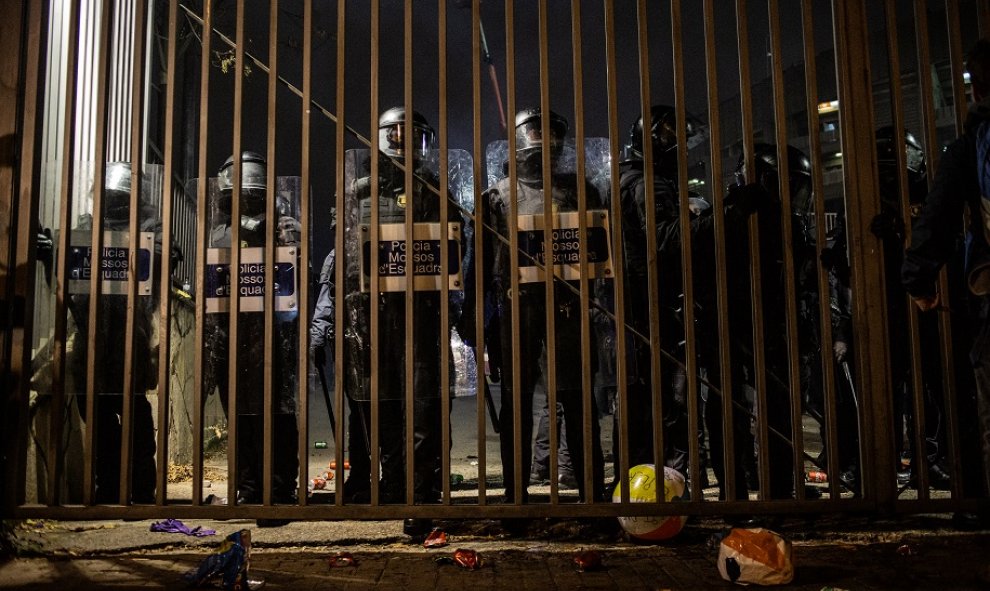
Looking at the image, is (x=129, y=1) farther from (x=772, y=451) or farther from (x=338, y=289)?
(x=772, y=451)

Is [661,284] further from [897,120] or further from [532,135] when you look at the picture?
[897,120]

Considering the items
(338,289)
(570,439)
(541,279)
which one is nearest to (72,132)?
(338,289)

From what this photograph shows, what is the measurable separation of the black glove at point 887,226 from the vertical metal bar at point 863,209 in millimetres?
48

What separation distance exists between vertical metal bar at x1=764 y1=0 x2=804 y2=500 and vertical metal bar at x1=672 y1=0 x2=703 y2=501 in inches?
16.7

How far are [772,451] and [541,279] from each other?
70.4 inches

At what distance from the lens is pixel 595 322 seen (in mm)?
3867

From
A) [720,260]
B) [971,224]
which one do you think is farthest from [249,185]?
[971,224]

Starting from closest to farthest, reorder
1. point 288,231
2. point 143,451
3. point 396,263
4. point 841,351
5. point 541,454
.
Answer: point 396,263 < point 288,231 < point 143,451 < point 841,351 < point 541,454

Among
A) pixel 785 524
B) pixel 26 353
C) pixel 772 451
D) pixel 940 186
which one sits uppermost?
pixel 940 186

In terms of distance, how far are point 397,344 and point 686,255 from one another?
147cm

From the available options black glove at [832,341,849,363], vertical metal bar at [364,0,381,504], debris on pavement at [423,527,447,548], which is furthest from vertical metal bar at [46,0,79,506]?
black glove at [832,341,849,363]

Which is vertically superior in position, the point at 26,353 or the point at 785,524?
the point at 26,353

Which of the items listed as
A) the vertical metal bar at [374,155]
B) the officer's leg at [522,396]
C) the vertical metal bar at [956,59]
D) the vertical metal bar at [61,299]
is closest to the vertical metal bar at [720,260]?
the officer's leg at [522,396]

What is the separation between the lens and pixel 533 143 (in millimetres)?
4180
